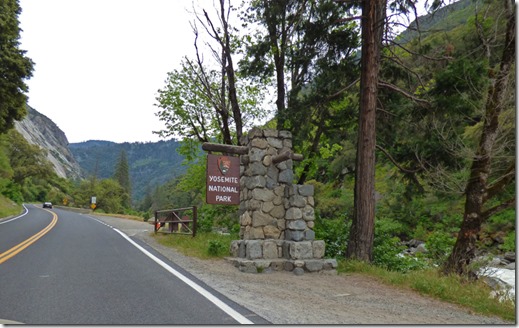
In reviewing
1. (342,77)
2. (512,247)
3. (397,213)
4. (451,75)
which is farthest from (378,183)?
(451,75)

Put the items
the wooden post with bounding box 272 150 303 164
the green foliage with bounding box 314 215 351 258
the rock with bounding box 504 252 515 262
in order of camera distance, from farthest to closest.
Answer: the rock with bounding box 504 252 515 262 → the green foliage with bounding box 314 215 351 258 → the wooden post with bounding box 272 150 303 164

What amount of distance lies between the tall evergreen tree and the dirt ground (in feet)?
55.5

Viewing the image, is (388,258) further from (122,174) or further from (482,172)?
(122,174)

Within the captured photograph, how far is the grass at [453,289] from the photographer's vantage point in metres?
6.86

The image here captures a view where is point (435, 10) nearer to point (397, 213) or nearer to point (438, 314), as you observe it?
point (438, 314)

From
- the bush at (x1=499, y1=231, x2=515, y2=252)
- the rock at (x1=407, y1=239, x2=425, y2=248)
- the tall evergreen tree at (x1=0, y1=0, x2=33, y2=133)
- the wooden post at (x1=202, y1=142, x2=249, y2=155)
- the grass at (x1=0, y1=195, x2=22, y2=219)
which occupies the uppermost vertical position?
the tall evergreen tree at (x1=0, y1=0, x2=33, y2=133)

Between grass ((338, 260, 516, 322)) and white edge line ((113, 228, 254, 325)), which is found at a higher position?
white edge line ((113, 228, 254, 325))

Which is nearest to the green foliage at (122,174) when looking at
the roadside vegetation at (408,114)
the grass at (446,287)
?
the roadside vegetation at (408,114)

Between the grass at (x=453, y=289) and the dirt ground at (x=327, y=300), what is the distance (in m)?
0.24

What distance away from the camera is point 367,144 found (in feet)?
35.9

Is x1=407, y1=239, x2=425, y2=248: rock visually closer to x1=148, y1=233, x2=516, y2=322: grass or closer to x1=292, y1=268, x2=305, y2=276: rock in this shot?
x1=148, y1=233, x2=516, y2=322: grass

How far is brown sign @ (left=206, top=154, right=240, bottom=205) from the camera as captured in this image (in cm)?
1102

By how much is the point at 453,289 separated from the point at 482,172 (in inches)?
128

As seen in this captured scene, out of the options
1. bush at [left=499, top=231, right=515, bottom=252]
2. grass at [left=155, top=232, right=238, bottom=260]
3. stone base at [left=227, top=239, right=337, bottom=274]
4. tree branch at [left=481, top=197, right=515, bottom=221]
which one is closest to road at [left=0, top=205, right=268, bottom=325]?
grass at [left=155, top=232, right=238, bottom=260]
